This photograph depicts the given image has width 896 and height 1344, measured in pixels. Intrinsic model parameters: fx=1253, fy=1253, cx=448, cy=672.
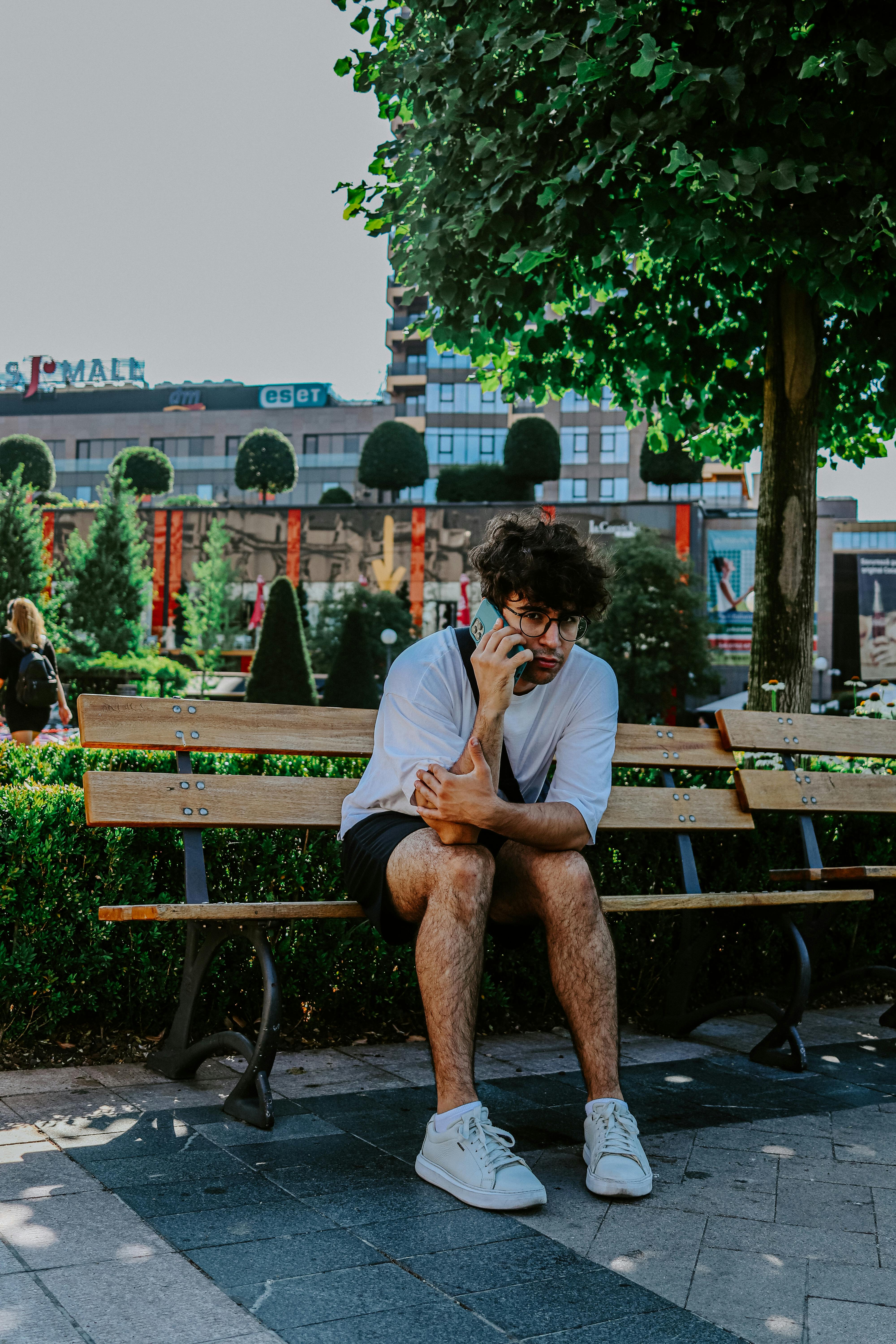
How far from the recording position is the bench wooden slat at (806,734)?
4.60 meters

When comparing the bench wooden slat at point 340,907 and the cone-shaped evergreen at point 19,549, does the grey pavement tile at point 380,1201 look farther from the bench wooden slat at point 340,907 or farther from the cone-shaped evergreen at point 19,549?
the cone-shaped evergreen at point 19,549

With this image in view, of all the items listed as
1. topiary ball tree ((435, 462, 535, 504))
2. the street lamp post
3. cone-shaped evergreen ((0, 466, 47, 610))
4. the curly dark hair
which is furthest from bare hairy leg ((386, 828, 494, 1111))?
topiary ball tree ((435, 462, 535, 504))

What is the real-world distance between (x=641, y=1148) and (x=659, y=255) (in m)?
4.08

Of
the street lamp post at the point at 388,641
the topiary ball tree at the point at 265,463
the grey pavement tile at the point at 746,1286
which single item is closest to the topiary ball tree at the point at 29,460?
the topiary ball tree at the point at 265,463


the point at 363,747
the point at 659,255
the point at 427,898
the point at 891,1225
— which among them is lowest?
the point at 891,1225

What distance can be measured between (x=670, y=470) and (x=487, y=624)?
170 ft

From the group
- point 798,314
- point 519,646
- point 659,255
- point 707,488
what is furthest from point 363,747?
point 707,488

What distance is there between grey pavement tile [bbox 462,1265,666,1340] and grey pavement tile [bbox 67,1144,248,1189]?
0.80m

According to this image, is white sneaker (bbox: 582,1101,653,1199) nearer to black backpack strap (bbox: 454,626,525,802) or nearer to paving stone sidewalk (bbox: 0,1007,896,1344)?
paving stone sidewalk (bbox: 0,1007,896,1344)

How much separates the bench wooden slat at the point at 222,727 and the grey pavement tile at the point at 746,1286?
1.84 m

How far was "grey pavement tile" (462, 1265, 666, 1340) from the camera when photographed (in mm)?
2242

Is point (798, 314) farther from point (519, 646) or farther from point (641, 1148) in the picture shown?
point (641, 1148)

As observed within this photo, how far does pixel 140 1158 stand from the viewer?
300 cm

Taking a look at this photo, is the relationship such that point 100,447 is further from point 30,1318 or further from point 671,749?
point 30,1318
